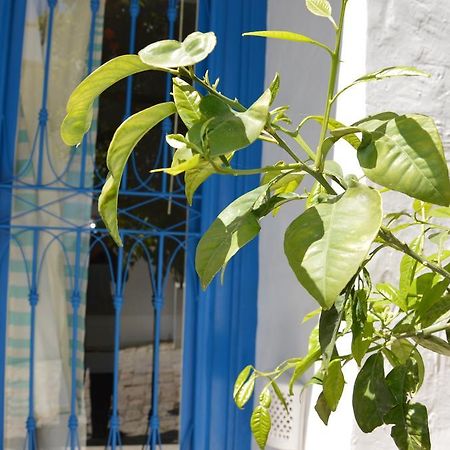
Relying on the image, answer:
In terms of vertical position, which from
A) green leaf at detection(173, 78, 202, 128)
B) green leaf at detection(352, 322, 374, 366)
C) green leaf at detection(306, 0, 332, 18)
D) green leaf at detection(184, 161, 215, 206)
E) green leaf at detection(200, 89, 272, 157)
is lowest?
green leaf at detection(352, 322, 374, 366)

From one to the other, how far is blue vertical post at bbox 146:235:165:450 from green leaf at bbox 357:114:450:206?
4.76 feet

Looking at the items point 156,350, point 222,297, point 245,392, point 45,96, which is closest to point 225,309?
point 222,297

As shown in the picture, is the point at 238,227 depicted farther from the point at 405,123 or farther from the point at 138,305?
the point at 138,305

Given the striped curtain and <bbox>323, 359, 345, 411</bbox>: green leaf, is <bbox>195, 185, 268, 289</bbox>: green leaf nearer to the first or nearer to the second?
<bbox>323, 359, 345, 411</bbox>: green leaf

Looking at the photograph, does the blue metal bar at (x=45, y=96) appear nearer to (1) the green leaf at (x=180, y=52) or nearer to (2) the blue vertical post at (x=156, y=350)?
(2) the blue vertical post at (x=156, y=350)

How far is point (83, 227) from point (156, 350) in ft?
1.28

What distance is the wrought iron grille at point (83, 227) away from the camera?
2076 millimetres

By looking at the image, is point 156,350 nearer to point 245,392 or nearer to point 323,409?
point 245,392

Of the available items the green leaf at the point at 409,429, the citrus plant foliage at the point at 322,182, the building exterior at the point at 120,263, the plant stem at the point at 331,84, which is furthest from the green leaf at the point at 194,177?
the building exterior at the point at 120,263

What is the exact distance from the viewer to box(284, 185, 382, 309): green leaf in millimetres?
595

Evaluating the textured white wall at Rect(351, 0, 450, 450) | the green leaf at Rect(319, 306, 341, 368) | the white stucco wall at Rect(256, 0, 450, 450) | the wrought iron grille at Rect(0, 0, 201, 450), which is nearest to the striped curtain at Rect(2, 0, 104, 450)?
the wrought iron grille at Rect(0, 0, 201, 450)

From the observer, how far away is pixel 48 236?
2.10 metres

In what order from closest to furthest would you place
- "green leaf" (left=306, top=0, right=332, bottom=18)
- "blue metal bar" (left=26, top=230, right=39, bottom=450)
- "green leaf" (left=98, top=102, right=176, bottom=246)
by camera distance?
"green leaf" (left=98, top=102, right=176, bottom=246)
"green leaf" (left=306, top=0, right=332, bottom=18)
"blue metal bar" (left=26, top=230, right=39, bottom=450)

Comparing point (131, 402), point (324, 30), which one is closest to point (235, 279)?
point (131, 402)
